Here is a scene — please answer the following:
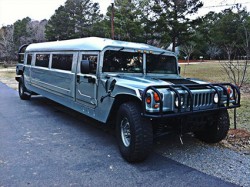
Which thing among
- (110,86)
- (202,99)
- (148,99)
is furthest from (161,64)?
(148,99)

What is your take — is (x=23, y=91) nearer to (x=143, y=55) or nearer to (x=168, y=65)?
(x=143, y=55)

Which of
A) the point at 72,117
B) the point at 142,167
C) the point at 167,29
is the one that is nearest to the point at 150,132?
the point at 142,167

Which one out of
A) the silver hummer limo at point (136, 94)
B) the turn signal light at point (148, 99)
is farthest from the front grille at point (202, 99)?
the turn signal light at point (148, 99)

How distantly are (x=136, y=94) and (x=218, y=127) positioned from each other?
1813mm

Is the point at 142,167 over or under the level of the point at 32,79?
under

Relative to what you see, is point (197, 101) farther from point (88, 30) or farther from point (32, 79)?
point (88, 30)

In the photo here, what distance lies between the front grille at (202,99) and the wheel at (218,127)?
593 millimetres

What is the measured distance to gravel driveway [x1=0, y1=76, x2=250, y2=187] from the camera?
3.54 m

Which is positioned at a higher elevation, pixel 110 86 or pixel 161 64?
pixel 161 64

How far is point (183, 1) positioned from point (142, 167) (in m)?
22.6

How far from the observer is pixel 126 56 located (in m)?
5.04

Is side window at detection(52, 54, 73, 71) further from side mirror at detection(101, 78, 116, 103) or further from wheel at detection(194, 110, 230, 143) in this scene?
wheel at detection(194, 110, 230, 143)

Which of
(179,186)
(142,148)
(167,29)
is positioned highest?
(167,29)

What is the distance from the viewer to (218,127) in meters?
4.54
